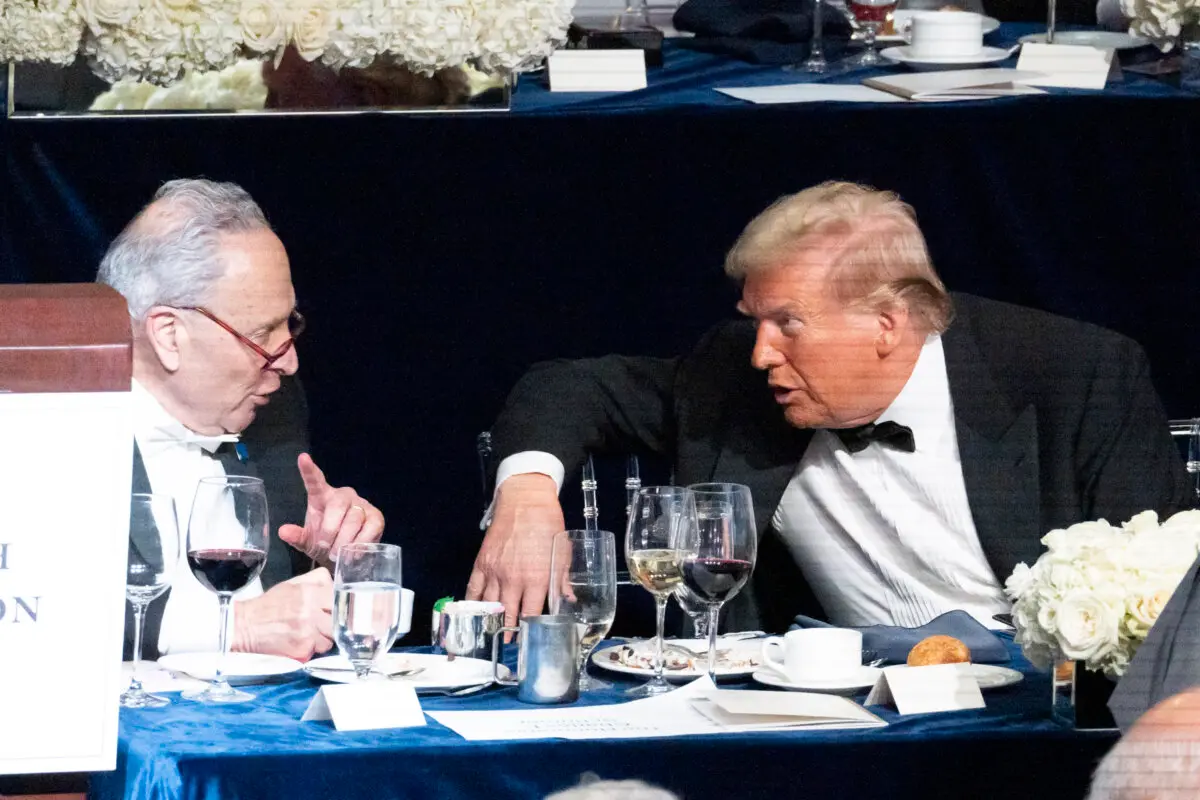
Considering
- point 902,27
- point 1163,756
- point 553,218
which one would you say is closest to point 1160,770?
point 1163,756

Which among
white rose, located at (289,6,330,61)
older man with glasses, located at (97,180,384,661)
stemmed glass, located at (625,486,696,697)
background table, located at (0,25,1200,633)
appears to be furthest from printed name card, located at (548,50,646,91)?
stemmed glass, located at (625,486,696,697)

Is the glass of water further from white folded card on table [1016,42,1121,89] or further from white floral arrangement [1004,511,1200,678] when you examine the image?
white folded card on table [1016,42,1121,89]

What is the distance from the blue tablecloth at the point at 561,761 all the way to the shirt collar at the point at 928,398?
0.90 meters

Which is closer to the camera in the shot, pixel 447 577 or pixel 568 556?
pixel 568 556

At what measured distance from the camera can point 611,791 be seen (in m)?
1.17

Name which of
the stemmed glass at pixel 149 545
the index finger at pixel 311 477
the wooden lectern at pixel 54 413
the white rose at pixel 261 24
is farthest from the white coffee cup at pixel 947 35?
the wooden lectern at pixel 54 413

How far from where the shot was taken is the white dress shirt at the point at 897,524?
83.8 inches

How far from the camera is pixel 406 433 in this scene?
7.12ft

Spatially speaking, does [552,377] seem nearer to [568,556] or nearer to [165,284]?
[165,284]

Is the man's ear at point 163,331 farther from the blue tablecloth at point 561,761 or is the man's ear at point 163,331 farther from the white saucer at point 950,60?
the white saucer at point 950,60

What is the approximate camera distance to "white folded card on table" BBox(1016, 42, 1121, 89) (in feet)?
6.88

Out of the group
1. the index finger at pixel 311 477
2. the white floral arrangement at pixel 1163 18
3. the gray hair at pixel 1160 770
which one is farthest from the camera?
the white floral arrangement at pixel 1163 18

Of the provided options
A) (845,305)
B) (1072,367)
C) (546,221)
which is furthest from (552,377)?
(1072,367)

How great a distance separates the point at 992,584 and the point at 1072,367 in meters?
0.30
